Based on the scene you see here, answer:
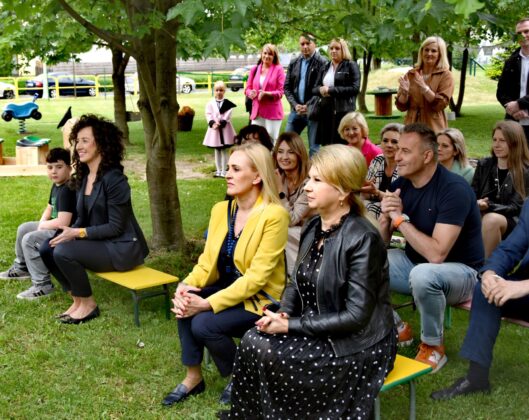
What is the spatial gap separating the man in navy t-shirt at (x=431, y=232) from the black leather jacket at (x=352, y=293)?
91 cm

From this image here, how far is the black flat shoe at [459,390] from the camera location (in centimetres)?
435

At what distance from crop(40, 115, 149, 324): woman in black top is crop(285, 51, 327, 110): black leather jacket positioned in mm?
4270

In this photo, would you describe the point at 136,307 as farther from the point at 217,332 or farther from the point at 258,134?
the point at 258,134

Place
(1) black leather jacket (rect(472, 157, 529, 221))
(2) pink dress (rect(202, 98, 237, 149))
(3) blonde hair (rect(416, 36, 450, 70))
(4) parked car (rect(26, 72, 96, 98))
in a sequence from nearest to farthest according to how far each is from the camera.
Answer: (1) black leather jacket (rect(472, 157, 529, 221)), (3) blonde hair (rect(416, 36, 450, 70)), (2) pink dress (rect(202, 98, 237, 149)), (4) parked car (rect(26, 72, 96, 98))

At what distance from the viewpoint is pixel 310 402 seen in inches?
143

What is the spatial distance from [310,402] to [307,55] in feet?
22.2

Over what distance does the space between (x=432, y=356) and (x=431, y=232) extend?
77cm

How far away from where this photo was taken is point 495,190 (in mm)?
6039

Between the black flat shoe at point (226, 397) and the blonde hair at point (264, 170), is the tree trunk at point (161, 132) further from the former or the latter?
the black flat shoe at point (226, 397)

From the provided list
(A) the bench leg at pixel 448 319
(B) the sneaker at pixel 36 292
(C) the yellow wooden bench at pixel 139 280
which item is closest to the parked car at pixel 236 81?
(B) the sneaker at pixel 36 292

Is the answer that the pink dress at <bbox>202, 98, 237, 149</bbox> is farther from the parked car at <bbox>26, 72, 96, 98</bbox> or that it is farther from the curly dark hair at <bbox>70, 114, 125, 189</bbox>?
the parked car at <bbox>26, 72, 96, 98</bbox>

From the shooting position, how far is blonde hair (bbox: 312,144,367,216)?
12.3 ft

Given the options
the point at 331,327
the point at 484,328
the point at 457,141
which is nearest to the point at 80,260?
the point at 331,327

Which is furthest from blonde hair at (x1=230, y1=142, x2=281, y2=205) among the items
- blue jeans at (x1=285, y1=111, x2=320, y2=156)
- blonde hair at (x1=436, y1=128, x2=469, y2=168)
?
blue jeans at (x1=285, y1=111, x2=320, y2=156)
